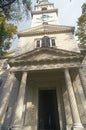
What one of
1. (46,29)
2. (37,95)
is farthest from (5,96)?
(46,29)

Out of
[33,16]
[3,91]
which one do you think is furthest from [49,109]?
[33,16]

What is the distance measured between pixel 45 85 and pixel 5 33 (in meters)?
5.92

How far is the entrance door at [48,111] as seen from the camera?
43.3 ft

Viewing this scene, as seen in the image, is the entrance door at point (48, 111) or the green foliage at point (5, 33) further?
the entrance door at point (48, 111)

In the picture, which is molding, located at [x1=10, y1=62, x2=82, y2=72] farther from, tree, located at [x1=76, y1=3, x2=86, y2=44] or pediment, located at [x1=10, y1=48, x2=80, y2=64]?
tree, located at [x1=76, y1=3, x2=86, y2=44]

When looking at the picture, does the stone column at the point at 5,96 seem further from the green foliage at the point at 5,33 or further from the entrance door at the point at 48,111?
the green foliage at the point at 5,33

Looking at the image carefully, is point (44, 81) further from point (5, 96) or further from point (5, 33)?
point (5, 33)

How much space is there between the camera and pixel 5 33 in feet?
34.3

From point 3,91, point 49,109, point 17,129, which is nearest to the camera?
point 17,129

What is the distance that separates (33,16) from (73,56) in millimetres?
15195

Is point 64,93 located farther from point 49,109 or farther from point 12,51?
point 12,51

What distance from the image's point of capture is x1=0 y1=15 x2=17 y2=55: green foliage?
32.7ft

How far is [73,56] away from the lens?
1098cm

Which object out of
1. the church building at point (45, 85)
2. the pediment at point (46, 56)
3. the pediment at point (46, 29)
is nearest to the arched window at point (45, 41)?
the church building at point (45, 85)
